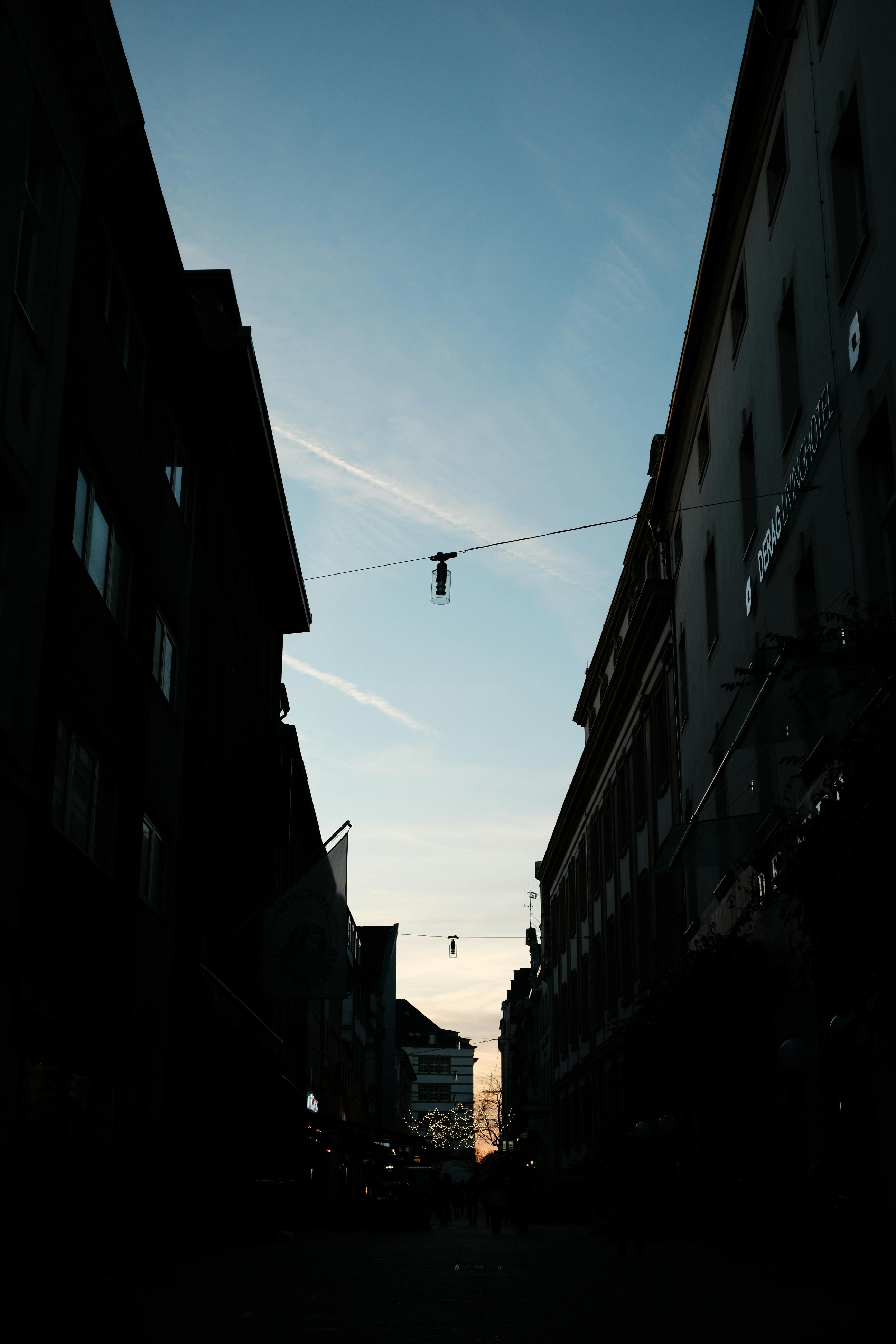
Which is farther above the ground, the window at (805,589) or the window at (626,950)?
the window at (805,589)

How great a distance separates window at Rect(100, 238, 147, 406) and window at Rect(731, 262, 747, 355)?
39.0 ft

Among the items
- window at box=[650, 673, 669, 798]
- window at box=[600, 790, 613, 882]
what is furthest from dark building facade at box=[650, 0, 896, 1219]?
window at box=[600, 790, 613, 882]

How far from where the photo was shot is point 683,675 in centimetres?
3588

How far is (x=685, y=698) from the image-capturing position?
35500mm

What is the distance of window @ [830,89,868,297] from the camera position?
18.8 m

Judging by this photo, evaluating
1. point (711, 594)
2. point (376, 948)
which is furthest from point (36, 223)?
point (376, 948)

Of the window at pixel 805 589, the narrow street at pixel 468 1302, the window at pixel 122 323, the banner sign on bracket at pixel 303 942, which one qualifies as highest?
the window at pixel 122 323

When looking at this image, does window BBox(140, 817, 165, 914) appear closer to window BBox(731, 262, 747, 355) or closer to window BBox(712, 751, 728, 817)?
window BBox(712, 751, 728, 817)

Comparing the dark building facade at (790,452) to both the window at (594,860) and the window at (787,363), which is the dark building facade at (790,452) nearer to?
the window at (787,363)

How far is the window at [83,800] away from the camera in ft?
53.4

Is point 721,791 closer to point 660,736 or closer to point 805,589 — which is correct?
point 805,589

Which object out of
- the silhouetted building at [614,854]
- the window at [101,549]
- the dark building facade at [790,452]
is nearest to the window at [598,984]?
the silhouetted building at [614,854]

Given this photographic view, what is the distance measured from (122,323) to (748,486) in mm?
12555

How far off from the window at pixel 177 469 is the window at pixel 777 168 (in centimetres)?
1089
